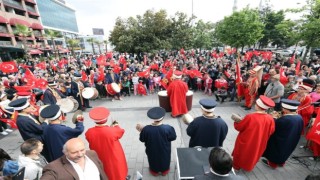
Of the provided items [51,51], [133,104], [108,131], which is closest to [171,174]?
[108,131]

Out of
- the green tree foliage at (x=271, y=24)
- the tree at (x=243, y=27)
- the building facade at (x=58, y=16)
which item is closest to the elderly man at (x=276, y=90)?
the tree at (x=243, y=27)

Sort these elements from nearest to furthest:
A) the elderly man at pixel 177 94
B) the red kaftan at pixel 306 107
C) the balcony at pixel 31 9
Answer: the red kaftan at pixel 306 107 → the elderly man at pixel 177 94 → the balcony at pixel 31 9

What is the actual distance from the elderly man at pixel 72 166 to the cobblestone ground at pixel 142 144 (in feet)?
7.38

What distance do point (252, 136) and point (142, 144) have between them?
319cm

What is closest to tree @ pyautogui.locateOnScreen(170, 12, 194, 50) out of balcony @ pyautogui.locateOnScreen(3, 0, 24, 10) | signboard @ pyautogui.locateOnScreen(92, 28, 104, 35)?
balcony @ pyautogui.locateOnScreen(3, 0, 24, 10)

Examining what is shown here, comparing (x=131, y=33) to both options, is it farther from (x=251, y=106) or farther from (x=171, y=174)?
(x=171, y=174)

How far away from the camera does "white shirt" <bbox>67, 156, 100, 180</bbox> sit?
2200 millimetres

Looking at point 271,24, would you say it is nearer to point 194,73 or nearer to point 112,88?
point 194,73

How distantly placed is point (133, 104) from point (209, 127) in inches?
251

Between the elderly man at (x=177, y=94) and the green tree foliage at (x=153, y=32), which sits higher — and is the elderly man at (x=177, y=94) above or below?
below

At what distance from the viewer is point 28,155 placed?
111 inches

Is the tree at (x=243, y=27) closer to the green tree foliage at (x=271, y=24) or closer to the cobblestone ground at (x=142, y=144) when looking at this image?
the cobblestone ground at (x=142, y=144)

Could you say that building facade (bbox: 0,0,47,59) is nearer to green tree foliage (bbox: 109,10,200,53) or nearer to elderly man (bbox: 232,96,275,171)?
green tree foliage (bbox: 109,10,200,53)

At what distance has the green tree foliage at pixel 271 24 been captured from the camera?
30188 mm
